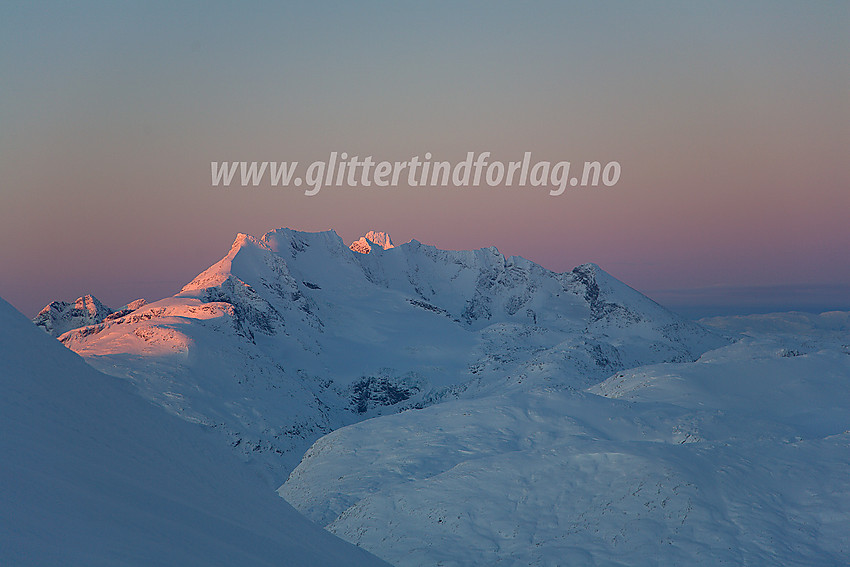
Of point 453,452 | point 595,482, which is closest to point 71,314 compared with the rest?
point 453,452

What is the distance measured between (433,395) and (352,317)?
1531 inches

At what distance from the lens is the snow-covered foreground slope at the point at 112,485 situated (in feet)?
21.4

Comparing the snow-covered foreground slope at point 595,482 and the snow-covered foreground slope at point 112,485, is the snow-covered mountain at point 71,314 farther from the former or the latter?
the snow-covered foreground slope at point 112,485

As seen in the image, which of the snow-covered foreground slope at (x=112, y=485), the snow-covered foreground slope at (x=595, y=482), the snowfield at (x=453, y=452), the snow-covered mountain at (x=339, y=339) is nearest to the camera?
the snow-covered foreground slope at (x=112, y=485)

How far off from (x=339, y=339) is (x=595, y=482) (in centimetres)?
9486

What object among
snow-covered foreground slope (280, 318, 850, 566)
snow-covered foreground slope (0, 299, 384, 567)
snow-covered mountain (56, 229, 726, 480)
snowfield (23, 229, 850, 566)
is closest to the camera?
snow-covered foreground slope (0, 299, 384, 567)

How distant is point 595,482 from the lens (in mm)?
22688

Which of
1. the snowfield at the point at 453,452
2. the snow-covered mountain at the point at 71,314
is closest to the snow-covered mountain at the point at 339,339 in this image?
the snowfield at the point at 453,452

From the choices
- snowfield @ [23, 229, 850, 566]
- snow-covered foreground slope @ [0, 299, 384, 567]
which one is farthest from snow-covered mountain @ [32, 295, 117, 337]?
snow-covered foreground slope @ [0, 299, 384, 567]

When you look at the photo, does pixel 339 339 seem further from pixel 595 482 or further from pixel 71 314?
pixel 595 482

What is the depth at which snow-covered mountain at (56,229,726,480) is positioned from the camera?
72750mm

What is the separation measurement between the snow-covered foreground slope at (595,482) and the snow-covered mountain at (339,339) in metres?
30.4

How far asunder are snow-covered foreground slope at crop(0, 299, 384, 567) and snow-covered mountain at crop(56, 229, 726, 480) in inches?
2173

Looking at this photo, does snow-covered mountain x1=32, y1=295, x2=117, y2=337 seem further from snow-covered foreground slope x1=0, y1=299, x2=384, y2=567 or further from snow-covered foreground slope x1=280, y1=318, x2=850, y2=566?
snow-covered foreground slope x1=0, y1=299, x2=384, y2=567
